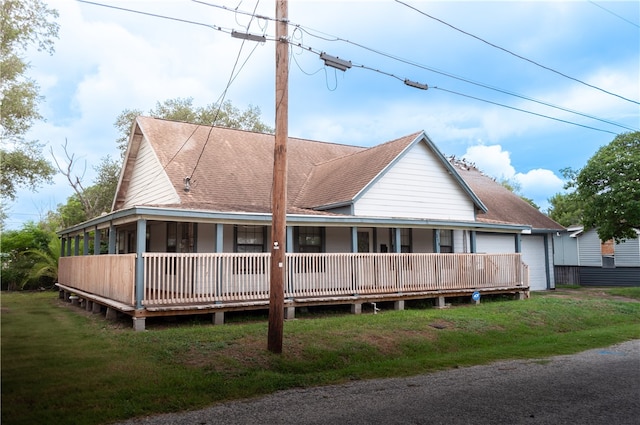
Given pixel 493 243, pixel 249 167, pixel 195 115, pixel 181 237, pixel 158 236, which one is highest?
pixel 195 115

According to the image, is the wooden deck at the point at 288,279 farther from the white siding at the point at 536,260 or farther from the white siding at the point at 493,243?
the white siding at the point at 536,260

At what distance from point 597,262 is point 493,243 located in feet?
37.8

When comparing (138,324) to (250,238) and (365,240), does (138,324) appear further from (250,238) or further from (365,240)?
(365,240)

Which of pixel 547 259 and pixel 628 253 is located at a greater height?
pixel 628 253

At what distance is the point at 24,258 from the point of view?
23891mm

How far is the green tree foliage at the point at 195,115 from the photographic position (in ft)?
110

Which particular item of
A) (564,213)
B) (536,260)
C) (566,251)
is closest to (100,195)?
(536,260)

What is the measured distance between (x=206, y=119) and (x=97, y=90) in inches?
599

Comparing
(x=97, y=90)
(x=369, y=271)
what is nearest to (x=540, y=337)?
(x=369, y=271)

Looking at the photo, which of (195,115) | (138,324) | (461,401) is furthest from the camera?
(195,115)

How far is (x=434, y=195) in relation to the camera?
18047 mm

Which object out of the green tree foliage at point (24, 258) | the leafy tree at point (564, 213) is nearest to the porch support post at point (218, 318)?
the green tree foliage at point (24, 258)

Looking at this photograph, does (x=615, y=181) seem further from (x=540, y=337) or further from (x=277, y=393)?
(x=277, y=393)

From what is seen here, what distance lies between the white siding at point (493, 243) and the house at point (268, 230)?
0.07 metres
